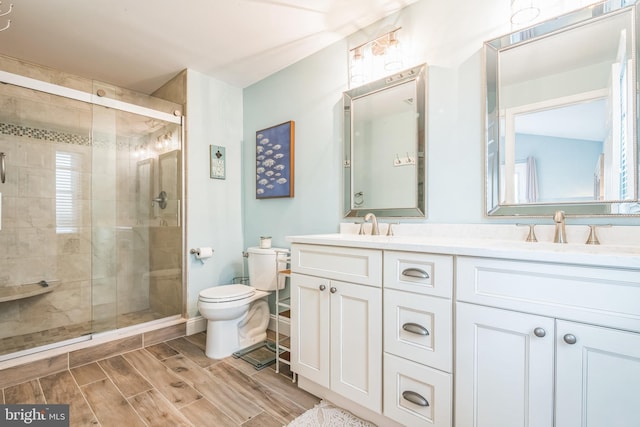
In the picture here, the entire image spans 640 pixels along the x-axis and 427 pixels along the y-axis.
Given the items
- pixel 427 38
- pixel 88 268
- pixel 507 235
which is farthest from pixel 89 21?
pixel 507 235

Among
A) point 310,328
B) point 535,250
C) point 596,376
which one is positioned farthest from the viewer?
point 310,328

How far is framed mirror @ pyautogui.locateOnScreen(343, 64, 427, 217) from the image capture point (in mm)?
1795

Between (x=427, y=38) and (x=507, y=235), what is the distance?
1.24m

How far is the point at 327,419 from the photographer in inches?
57.6

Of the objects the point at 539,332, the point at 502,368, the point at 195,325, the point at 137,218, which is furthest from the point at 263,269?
the point at 539,332

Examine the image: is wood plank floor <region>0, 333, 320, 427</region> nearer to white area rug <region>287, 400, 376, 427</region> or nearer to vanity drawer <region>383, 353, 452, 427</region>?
white area rug <region>287, 400, 376, 427</region>

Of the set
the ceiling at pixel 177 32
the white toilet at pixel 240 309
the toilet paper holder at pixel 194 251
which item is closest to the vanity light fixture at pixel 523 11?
the ceiling at pixel 177 32

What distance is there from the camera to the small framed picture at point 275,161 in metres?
2.53

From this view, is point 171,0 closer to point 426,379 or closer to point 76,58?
point 76,58

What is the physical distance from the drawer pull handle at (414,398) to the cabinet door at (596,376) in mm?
440

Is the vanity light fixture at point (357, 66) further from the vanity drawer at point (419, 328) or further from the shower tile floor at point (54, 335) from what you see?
the shower tile floor at point (54, 335)

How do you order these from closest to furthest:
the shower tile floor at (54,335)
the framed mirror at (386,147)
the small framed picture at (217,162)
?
the framed mirror at (386,147) → the shower tile floor at (54,335) → the small framed picture at (217,162)

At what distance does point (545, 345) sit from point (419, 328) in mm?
424

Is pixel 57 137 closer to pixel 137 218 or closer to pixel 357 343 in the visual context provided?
pixel 137 218
